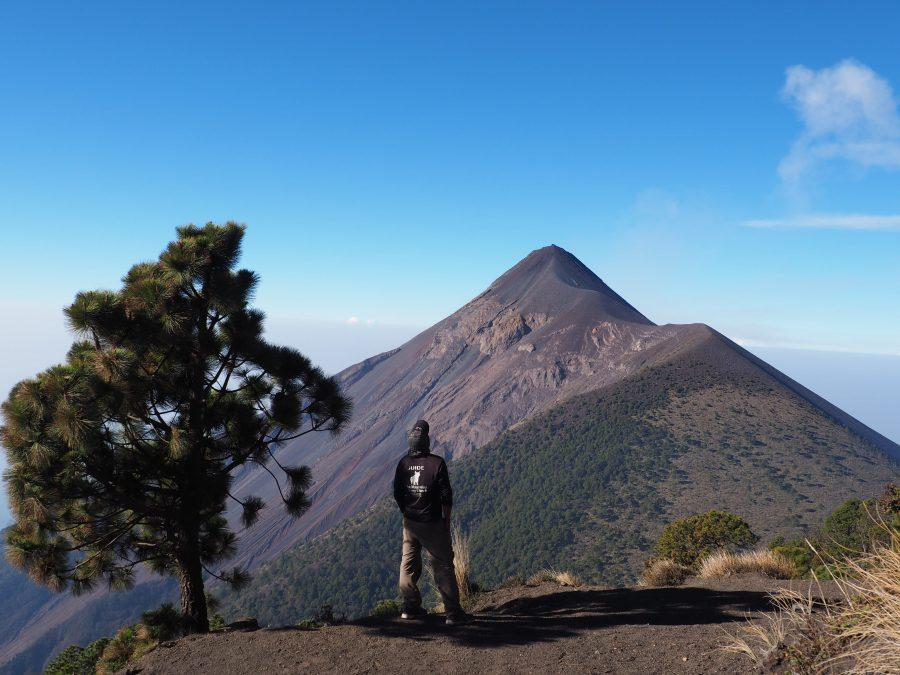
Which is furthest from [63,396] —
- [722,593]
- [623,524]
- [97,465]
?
[623,524]

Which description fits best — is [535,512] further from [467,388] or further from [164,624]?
[164,624]

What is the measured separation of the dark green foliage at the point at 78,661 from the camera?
39.7 feet

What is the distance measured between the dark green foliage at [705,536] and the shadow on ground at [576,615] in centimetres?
2025

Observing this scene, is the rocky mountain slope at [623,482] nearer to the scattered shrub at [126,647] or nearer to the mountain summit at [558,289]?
the mountain summit at [558,289]

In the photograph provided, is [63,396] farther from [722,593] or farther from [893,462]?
[893,462]

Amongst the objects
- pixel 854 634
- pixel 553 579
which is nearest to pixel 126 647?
pixel 553 579

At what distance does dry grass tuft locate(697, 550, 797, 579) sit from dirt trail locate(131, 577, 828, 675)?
6.14 ft

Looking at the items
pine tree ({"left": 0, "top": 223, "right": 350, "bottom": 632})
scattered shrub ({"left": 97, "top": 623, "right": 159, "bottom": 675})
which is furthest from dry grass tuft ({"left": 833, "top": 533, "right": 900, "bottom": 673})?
scattered shrub ({"left": 97, "top": 623, "right": 159, "bottom": 675})

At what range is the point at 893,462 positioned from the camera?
73.8 metres

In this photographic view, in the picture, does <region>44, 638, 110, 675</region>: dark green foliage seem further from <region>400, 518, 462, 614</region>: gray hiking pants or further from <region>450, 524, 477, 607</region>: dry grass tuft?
<region>400, 518, 462, 614</region>: gray hiking pants

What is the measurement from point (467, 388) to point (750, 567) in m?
126

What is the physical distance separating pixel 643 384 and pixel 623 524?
33437mm

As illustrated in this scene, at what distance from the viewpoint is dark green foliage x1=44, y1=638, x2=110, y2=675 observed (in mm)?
12086

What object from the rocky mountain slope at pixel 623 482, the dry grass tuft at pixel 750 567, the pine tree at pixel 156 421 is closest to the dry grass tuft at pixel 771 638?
the dry grass tuft at pixel 750 567
